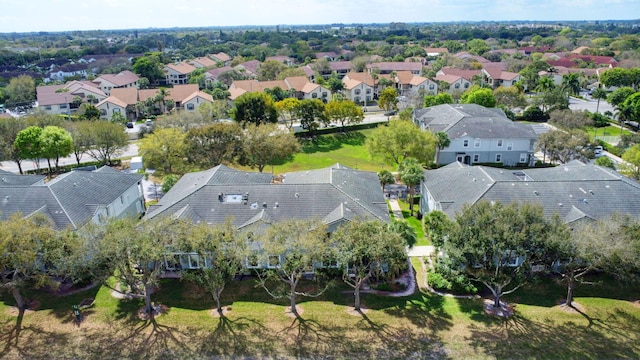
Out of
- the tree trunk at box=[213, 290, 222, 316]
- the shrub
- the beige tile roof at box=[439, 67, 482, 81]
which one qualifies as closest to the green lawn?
the tree trunk at box=[213, 290, 222, 316]

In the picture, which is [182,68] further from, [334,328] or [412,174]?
[334,328]

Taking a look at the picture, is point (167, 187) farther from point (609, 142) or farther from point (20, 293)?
point (609, 142)

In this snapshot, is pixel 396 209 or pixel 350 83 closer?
pixel 396 209

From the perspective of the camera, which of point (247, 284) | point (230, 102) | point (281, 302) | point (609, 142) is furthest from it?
point (230, 102)

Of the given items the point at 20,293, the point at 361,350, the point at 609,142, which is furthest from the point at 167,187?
the point at 609,142

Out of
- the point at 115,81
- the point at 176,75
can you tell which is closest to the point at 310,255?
the point at 115,81
